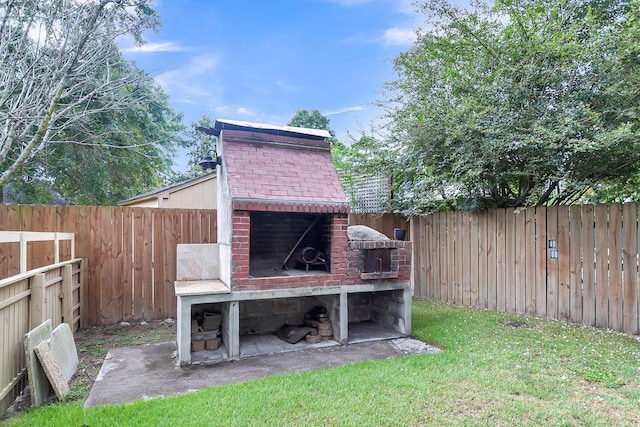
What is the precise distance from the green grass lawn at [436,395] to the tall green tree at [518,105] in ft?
8.33

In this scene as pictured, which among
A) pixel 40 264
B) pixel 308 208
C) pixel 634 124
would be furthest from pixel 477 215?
pixel 40 264

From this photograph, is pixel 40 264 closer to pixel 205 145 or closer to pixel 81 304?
pixel 81 304

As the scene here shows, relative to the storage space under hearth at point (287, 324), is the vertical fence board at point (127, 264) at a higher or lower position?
higher

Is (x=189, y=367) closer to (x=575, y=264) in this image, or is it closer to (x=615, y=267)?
(x=575, y=264)

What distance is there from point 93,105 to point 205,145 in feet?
54.5

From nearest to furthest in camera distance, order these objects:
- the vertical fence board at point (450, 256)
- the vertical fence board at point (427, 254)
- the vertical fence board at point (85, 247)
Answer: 1. the vertical fence board at point (85, 247)
2. the vertical fence board at point (450, 256)
3. the vertical fence board at point (427, 254)

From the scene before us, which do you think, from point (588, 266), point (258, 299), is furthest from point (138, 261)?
point (588, 266)

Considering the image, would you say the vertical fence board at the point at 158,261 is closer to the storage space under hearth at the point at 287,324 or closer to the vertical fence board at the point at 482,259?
the storage space under hearth at the point at 287,324

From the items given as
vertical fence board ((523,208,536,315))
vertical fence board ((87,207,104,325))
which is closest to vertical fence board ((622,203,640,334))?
vertical fence board ((523,208,536,315))

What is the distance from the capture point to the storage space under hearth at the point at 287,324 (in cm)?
475

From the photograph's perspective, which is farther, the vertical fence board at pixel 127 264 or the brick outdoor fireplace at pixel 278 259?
the vertical fence board at pixel 127 264

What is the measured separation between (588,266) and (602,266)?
17cm

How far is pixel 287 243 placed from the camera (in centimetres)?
586

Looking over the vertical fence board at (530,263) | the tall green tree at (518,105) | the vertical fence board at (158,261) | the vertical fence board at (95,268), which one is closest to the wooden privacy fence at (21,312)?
the vertical fence board at (95,268)
